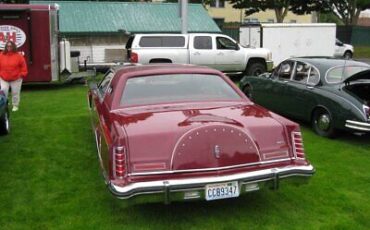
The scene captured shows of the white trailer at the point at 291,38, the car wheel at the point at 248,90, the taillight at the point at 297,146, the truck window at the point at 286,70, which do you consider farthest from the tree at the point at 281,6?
the taillight at the point at 297,146

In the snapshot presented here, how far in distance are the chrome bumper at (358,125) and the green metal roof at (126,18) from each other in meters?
16.2

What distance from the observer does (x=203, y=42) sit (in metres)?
18.7

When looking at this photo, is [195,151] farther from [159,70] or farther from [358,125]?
[358,125]

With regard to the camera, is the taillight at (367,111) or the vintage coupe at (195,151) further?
the taillight at (367,111)

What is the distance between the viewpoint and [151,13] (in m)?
25.0

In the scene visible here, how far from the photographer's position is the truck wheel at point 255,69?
19.3 m

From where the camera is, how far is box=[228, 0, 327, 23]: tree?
133 feet

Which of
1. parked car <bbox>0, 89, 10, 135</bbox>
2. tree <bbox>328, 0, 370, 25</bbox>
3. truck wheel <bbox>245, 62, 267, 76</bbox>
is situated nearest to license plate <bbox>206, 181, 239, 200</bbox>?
parked car <bbox>0, 89, 10, 135</bbox>

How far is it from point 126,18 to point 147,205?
19.8 metres

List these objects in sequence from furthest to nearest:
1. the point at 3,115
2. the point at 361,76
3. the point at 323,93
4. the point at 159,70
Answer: the point at 323,93, the point at 361,76, the point at 3,115, the point at 159,70

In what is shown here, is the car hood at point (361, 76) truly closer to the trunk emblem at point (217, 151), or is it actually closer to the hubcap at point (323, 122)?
the hubcap at point (323, 122)

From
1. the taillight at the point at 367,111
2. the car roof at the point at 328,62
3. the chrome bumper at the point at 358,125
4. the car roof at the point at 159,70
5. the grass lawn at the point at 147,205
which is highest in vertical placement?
the car roof at the point at 159,70

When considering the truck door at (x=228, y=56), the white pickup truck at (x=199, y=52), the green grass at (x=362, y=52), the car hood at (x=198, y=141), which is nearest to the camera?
the car hood at (x=198, y=141)

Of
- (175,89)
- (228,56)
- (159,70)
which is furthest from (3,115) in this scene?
(228,56)
